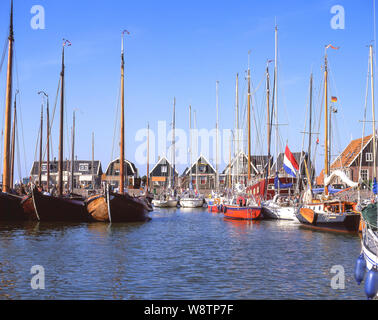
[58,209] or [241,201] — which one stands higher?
[241,201]

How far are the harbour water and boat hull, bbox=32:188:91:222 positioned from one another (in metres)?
6.76

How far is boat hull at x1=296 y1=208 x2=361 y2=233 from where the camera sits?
33.7 meters

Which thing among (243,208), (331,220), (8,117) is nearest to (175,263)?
(331,220)

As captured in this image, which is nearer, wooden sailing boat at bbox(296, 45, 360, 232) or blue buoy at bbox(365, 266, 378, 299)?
blue buoy at bbox(365, 266, 378, 299)

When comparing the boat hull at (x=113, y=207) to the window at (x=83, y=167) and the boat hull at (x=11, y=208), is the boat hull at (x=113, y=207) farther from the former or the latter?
the window at (x=83, y=167)

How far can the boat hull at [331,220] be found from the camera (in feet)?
111

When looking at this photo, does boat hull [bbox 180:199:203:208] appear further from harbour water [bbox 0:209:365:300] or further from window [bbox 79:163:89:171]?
window [bbox 79:163:89:171]

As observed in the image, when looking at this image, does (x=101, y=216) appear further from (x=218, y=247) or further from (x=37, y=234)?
(x=218, y=247)

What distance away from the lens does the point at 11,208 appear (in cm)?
4209

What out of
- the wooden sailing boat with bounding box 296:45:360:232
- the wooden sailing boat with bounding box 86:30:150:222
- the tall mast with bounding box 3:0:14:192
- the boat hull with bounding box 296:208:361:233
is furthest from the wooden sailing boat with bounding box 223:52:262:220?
the tall mast with bounding box 3:0:14:192

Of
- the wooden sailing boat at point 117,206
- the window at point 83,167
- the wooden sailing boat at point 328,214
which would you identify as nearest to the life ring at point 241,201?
the wooden sailing boat at point 328,214

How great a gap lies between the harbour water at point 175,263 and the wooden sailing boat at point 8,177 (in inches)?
196

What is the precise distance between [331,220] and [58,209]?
23369mm

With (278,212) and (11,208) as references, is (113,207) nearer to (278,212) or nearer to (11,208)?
(11,208)
